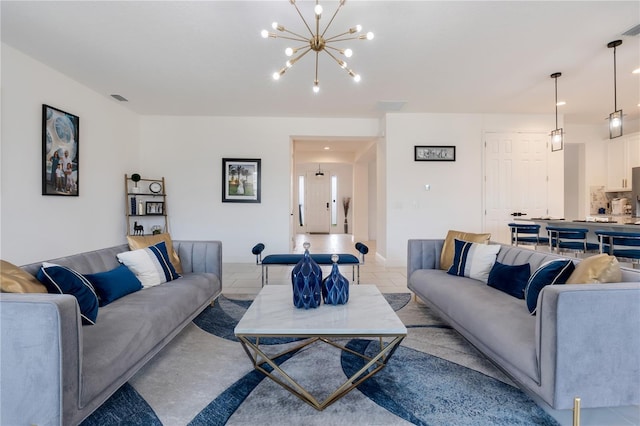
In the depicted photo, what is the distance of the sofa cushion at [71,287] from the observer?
1652mm

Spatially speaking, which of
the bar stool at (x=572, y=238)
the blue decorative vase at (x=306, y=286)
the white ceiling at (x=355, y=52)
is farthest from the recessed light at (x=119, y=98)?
the bar stool at (x=572, y=238)

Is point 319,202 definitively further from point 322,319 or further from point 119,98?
point 322,319

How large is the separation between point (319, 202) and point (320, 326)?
33.3 ft

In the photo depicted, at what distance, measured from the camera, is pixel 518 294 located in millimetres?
2217

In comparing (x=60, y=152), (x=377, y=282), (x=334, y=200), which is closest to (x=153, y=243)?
(x=60, y=152)

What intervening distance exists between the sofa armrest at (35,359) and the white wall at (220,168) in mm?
4515

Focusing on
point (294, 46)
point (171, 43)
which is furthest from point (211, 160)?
point (294, 46)

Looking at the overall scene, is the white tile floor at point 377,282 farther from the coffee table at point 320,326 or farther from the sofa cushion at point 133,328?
the sofa cushion at point 133,328

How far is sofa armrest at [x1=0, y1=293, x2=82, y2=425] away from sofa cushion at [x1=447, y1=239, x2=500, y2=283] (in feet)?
9.32

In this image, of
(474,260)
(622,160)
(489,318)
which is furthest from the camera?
(622,160)

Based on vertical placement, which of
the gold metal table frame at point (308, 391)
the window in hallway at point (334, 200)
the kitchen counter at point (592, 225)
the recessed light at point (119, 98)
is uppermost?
the recessed light at point (119, 98)

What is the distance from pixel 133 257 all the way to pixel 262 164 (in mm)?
3510

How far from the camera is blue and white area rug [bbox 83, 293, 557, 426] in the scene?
1543mm

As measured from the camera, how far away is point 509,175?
551cm
